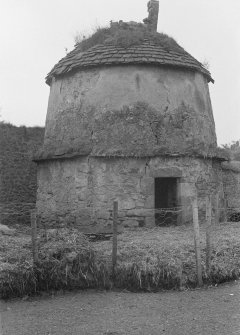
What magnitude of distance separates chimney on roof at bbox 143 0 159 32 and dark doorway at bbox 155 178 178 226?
162 inches

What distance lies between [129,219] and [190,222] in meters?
1.50

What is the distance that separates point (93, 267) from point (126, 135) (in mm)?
4253

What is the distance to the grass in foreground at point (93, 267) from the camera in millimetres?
6941

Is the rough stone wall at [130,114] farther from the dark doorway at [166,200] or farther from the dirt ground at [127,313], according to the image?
the dirt ground at [127,313]

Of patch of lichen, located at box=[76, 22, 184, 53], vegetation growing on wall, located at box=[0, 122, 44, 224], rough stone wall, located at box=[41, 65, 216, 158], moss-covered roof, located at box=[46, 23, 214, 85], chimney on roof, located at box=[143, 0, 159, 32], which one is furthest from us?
vegetation growing on wall, located at box=[0, 122, 44, 224]

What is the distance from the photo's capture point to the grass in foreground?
6941 millimetres

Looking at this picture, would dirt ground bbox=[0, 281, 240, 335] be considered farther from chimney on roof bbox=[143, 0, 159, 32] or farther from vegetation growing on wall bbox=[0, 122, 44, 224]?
chimney on roof bbox=[143, 0, 159, 32]

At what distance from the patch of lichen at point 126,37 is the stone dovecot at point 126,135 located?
0.10 feet

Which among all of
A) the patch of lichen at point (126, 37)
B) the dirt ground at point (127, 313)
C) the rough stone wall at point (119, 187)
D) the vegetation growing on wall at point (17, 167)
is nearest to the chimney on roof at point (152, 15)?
the patch of lichen at point (126, 37)

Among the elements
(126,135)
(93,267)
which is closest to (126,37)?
(126,135)

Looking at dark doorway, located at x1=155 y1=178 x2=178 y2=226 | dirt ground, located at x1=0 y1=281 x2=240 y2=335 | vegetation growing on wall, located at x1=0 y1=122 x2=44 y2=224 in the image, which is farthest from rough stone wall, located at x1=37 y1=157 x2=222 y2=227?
dirt ground, located at x1=0 y1=281 x2=240 y2=335

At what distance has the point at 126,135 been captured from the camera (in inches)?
425

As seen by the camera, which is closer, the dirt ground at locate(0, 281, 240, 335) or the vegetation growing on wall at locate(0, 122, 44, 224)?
the dirt ground at locate(0, 281, 240, 335)

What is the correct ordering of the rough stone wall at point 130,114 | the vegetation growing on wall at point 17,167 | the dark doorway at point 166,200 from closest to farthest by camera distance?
the rough stone wall at point 130,114, the dark doorway at point 166,200, the vegetation growing on wall at point 17,167
